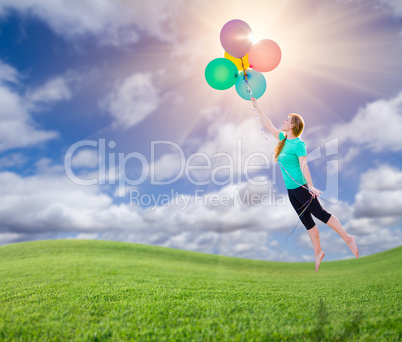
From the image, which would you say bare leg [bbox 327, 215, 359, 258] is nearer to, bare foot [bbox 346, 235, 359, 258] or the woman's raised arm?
bare foot [bbox 346, 235, 359, 258]

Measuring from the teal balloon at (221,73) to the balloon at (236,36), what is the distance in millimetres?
350

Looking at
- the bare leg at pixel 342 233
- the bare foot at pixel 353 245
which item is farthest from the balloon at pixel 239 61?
the bare foot at pixel 353 245

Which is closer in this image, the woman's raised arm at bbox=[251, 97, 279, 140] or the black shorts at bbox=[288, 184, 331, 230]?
the black shorts at bbox=[288, 184, 331, 230]

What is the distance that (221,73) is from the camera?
654 cm

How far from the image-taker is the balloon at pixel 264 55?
6.39 metres

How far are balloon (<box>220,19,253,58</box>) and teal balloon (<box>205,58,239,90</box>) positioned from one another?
0.35 metres

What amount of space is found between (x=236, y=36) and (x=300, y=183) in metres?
3.58

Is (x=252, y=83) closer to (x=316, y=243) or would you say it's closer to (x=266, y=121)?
(x=266, y=121)

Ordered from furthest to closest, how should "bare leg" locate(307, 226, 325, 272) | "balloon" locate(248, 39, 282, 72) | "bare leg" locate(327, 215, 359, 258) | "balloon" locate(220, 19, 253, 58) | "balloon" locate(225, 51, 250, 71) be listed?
1. "balloon" locate(225, 51, 250, 71)
2. "balloon" locate(248, 39, 282, 72)
3. "balloon" locate(220, 19, 253, 58)
4. "bare leg" locate(307, 226, 325, 272)
5. "bare leg" locate(327, 215, 359, 258)

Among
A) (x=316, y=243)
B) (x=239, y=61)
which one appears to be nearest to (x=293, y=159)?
(x=316, y=243)

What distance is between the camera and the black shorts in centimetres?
544

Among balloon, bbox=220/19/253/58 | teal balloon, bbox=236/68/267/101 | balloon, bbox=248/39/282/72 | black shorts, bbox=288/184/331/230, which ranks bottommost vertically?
black shorts, bbox=288/184/331/230

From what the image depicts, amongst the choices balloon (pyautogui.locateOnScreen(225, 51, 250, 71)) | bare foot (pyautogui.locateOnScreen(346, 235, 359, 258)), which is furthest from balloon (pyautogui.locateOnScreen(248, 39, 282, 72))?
bare foot (pyautogui.locateOnScreen(346, 235, 359, 258))

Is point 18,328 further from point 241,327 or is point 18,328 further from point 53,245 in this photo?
point 53,245
